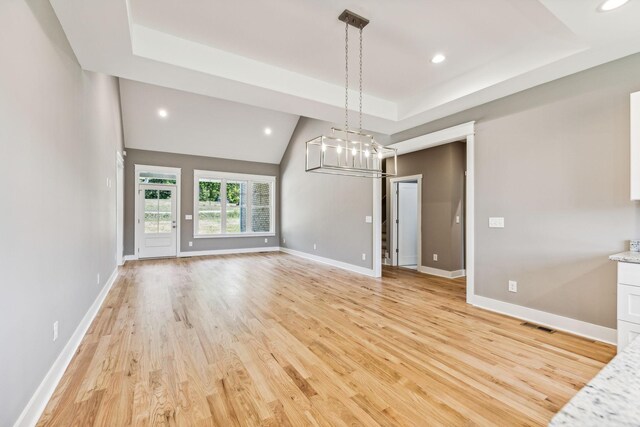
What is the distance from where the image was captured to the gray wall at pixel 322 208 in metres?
5.67

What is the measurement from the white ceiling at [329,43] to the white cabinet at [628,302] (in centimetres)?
188

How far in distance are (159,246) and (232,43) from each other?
6015mm

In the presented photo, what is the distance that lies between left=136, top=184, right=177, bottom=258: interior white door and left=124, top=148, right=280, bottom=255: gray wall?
19 cm

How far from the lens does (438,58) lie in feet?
10.5

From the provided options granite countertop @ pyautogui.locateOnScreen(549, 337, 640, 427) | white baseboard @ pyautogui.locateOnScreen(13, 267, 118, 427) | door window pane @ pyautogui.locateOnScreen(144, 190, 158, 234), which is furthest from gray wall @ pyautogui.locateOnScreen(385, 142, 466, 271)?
door window pane @ pyautogui.locateOnScreen(144, 190, 158, 234)

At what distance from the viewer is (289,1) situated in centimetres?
238

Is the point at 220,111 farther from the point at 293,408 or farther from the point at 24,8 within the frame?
the point at 293,408

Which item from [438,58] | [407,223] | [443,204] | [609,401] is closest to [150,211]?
[407,223]

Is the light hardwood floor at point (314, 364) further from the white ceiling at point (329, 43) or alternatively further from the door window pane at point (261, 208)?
the door window pane at point (261, 208)

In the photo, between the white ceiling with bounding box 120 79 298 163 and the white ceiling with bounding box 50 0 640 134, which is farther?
the white ceiling with bounding box 120 79 298 163

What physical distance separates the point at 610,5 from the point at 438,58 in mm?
1427

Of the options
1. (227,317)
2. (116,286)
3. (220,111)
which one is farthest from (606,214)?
(220,111)

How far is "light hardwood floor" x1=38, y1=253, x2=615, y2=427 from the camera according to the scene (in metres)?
1.72

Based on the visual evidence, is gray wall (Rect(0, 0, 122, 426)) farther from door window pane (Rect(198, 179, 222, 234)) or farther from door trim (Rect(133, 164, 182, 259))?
door window pane (Rect(198, 179, 222, 234))
